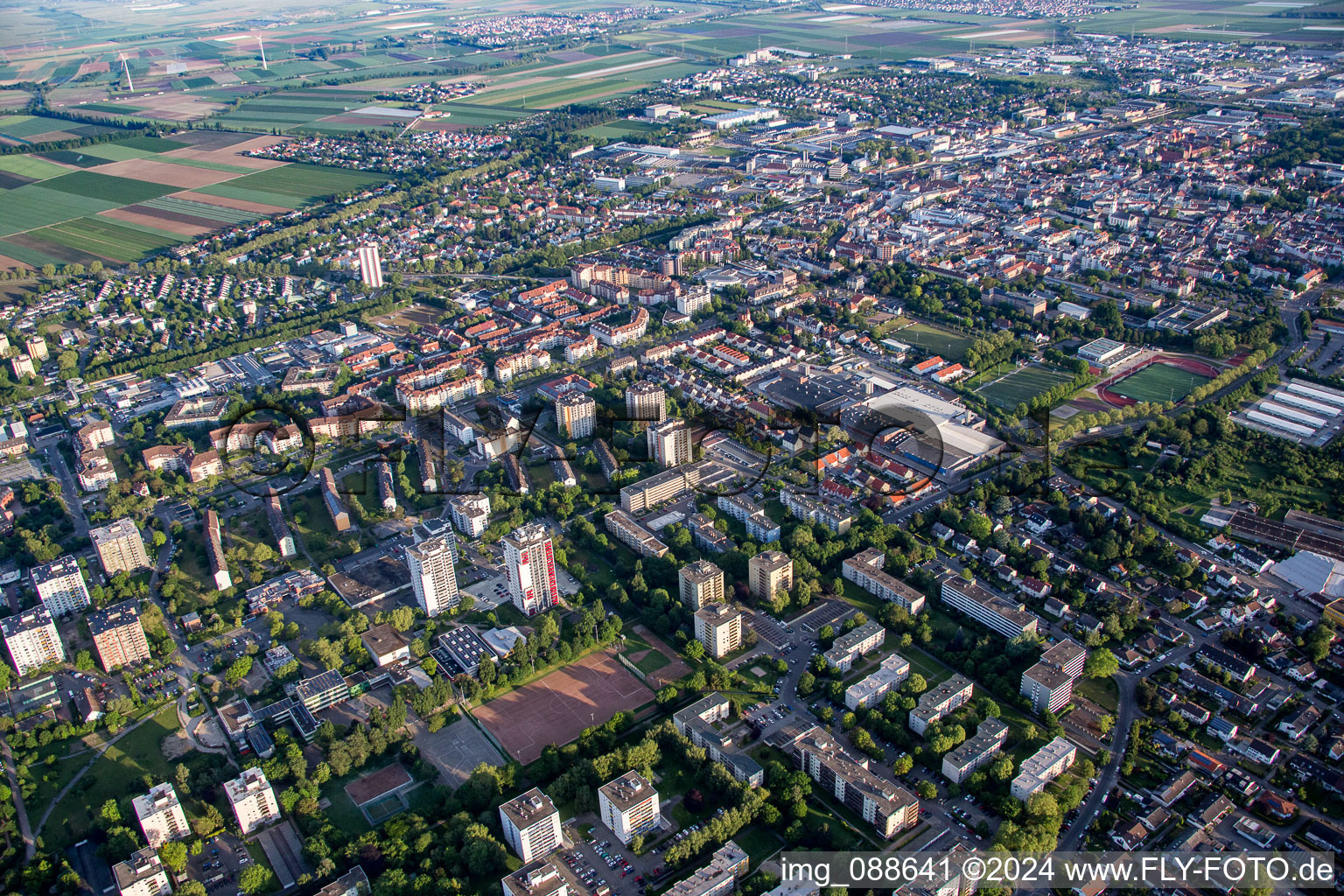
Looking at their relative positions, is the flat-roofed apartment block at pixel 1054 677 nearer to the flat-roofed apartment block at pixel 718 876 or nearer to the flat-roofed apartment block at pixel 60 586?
the flat-roofed apartment block at pixel 718 876

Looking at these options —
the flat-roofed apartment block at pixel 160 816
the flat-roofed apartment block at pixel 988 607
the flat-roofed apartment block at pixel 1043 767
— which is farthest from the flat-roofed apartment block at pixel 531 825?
the flat-roofed apartment block at pixel 988 607

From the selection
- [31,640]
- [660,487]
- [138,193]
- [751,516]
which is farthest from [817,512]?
[138,193]

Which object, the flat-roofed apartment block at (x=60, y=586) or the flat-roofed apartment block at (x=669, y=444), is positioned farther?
the flat-roofed apartment block at (x=669, y=444)

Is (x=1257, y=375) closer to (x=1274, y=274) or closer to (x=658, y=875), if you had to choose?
(x=1274, y=274)

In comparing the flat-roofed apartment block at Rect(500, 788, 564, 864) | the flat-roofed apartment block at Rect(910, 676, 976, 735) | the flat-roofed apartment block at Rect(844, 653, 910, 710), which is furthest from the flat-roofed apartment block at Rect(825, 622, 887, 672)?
the flat-roofed apartment block at Rect(500, 788, 564, 864)

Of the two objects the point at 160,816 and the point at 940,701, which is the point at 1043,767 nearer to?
the point at 940,701

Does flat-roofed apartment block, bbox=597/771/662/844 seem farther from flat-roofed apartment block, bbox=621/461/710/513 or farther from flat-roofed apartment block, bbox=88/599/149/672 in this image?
flat-roofed apartment block, bbox=88/599/149/672

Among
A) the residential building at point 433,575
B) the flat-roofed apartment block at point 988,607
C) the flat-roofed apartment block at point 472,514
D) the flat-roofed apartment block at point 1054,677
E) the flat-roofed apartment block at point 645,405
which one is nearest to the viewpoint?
the flat-roofed apartment block at point 1054,677

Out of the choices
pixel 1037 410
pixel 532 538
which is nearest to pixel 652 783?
pixel 532 538
